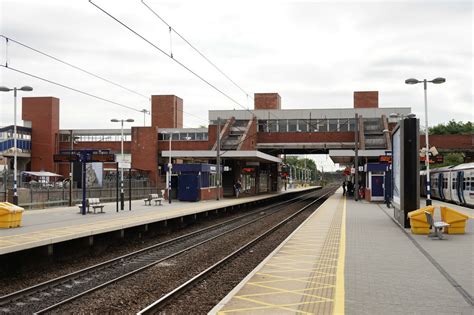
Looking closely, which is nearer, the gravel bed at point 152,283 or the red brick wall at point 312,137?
the gravel bed at point 152,283

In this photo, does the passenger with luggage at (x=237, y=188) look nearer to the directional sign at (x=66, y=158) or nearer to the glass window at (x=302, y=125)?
the glass window at (x=302, y=125)

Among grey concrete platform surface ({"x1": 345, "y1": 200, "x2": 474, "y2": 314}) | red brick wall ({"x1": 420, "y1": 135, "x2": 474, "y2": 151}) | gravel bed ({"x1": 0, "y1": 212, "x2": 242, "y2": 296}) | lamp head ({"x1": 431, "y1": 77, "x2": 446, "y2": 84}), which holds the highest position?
lamp head ({"x1": 431, "y1": 77, "x2": 446, "y2": 84})

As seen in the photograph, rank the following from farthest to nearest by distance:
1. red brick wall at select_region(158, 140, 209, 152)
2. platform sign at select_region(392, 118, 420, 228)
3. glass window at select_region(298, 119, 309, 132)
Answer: red brick wall at select_region(158, 140, 209, 152)
glass window at select_region(298, 119, 309, 132)
platform sign at select_region(392, 118, 420, 228)

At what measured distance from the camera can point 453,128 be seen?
99.3 metres

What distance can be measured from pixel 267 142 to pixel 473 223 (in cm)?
3695

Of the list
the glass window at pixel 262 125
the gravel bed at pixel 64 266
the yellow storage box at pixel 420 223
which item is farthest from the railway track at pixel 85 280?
the glass window at pixel 262 125

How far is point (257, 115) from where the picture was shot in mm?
60781

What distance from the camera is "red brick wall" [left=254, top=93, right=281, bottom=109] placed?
2630 inches

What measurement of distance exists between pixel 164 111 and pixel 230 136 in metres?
16.0

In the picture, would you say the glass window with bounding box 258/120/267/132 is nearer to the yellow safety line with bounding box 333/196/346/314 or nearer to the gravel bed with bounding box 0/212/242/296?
the gravel bed with bounding box 0/212/242/296

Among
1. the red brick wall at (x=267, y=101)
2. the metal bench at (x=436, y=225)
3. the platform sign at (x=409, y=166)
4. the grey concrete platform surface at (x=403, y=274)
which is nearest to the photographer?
the grey concrete platform surface at (x=403, y=274)

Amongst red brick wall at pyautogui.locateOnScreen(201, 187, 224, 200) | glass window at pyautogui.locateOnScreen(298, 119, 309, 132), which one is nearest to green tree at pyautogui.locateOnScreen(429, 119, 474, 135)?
glass window at pyautogui.locateOnScreen(298, 119, 309, 132)

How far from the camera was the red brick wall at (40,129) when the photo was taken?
217 feet

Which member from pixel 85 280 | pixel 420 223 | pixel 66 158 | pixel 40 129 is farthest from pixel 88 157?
pixel 40 129
